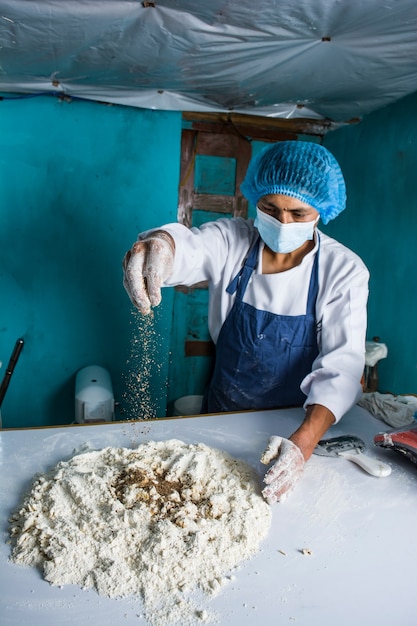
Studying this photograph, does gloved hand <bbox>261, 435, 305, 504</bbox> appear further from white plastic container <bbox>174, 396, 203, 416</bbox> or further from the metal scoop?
white plastic container <bbox>174, 396, 203, 416</bbox>

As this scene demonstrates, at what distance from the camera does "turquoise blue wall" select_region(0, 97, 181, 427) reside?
8.28ft

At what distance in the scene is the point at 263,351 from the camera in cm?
159

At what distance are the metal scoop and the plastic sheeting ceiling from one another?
1253 mm

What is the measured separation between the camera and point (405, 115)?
2.34m

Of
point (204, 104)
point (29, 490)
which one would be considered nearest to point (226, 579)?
point (29, 490)

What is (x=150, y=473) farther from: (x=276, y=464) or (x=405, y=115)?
(x=405, y=115)

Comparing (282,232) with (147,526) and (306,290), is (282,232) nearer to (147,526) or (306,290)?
(306,290)

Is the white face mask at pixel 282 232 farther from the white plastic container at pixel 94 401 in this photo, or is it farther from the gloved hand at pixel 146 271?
the white plastic container at pixel 94 401

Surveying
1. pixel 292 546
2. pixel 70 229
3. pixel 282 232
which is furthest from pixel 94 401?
pixel 292 546

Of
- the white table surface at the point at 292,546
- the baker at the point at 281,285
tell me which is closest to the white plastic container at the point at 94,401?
the baker at the point at 281,285

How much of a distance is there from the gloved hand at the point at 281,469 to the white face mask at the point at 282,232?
640mm

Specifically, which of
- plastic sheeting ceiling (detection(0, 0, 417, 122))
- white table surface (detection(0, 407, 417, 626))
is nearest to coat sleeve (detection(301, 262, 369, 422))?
white table surface (detection(0, 407, 417, 626))

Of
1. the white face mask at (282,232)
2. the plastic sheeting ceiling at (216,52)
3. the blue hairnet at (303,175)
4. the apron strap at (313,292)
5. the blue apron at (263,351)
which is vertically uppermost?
the plastic sheeting ceiling at (216,52)

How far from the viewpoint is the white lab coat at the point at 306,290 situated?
1.38m
